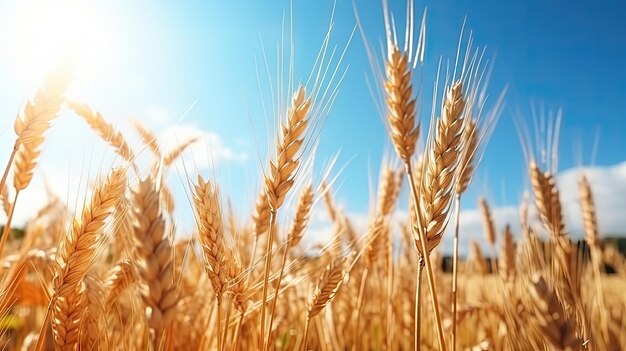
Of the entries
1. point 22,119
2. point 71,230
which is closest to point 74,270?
point 71,230

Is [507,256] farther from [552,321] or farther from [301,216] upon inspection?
[552,321]

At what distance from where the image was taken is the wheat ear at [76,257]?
1287 mm

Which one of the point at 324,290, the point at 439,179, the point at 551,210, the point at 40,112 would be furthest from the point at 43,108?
the point at 551,210

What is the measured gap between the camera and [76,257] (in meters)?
1.29

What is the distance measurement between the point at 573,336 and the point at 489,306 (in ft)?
7.01

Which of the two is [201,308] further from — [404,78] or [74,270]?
[404,78]

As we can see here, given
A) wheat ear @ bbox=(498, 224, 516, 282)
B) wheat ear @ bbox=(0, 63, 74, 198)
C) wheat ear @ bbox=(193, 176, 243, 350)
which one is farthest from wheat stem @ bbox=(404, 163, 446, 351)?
wheat ear @ bbox=(498, 224, 516, 282)

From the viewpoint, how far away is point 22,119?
161 cm

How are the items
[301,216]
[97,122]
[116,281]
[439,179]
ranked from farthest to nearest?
[97,122], [301,216], [116,281], [439,179]

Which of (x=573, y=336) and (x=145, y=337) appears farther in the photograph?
(x=145, y=337)

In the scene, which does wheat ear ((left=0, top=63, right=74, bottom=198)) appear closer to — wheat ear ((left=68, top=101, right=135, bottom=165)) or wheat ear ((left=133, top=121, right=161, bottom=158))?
wheat ear ((left=133, top=121, right=161, bottom=158))

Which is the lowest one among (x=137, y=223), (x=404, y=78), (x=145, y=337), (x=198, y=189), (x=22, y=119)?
(x=145, y=337)

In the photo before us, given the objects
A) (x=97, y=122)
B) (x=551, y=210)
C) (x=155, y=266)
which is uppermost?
(x=97, y=122)

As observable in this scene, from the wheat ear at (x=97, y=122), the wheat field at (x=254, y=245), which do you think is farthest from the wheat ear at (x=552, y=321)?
the wheat ear at (x=97, y=122)
